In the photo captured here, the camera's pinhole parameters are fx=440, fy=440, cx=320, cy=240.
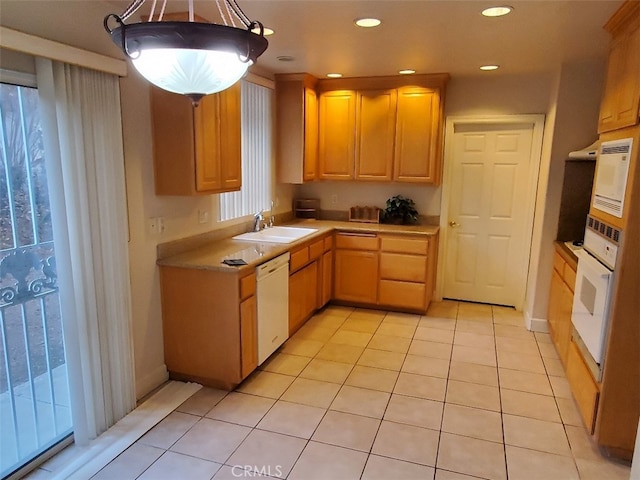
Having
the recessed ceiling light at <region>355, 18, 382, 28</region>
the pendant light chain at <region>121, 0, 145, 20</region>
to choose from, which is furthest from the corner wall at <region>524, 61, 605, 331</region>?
the pendant light chain at <region>121, 0, 145, 20</region>

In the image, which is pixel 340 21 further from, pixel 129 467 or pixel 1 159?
pixel 129 467

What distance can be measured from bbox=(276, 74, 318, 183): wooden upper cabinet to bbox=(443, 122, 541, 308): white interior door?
4.93 feet

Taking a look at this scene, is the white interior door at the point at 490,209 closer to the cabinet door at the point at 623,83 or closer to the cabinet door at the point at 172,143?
the cabinet door at the point at 623,83

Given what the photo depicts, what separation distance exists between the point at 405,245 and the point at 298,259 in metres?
1.20

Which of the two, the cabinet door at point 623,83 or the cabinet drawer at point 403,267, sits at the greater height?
the cabinet door at point 623,83

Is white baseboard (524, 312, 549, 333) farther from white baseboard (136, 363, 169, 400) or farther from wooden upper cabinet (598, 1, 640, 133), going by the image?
white baseboard (136, 363, 169, 400)

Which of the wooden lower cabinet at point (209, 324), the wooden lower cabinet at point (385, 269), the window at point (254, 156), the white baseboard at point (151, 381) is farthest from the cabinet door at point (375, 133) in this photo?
the white baseboard at point (151, 381)

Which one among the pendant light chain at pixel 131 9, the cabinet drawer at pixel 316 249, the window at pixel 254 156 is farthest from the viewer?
the cabinet drawer at pixel 316 249

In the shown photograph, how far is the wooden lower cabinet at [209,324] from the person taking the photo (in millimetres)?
2881

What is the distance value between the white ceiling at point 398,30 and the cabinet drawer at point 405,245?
1615mm

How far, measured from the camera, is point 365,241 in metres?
4.53

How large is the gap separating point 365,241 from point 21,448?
Answer: 3.20 m

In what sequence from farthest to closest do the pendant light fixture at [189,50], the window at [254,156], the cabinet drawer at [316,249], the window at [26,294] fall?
the cabinet drawer at [316,249], the window at [254,156], the window at [26,294], the pendant light fixture at [189,50]

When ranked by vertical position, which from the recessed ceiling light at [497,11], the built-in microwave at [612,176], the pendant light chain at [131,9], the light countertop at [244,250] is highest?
the recessed ceiling light at [497,11]
